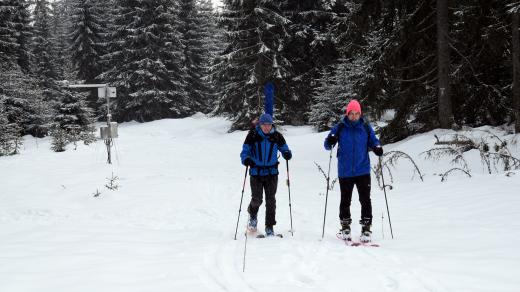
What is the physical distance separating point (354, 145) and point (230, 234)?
2.55 metres

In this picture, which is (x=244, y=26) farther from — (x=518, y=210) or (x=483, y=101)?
(x=518, y=210)

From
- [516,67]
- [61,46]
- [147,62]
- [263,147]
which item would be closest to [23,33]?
[147,62]

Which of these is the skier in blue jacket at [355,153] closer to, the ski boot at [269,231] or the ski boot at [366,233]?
the ski boot at [366,233]

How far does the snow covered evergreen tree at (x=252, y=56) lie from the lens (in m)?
27.1

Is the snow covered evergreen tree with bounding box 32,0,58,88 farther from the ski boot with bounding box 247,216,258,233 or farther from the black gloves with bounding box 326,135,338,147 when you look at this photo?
the black gloves with bounding box 326,135,338,147

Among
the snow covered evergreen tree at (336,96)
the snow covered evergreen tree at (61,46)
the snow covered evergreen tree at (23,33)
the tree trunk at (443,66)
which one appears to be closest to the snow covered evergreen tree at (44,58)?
the snow covered evergreen tree at (61,46)

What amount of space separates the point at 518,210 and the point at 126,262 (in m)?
6.12

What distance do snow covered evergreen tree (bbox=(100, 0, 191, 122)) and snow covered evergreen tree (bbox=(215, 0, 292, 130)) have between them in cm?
1235

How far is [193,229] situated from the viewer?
7.91 metres

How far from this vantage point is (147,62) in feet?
127

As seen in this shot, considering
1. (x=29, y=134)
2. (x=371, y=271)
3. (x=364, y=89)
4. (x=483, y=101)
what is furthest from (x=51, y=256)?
(x=29, y=134)

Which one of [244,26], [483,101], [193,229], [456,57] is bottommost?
[193,229]

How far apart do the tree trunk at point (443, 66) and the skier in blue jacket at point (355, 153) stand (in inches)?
310

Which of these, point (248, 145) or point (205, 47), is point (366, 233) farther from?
point (205, 47)
